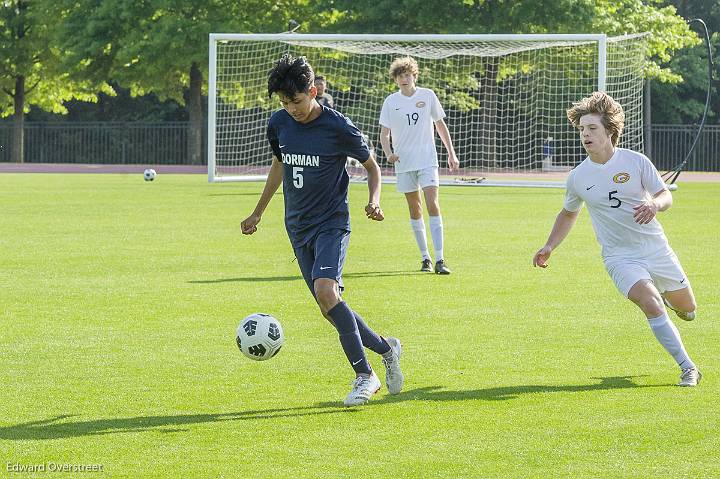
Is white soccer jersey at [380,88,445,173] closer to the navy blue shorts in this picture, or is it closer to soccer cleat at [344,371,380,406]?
the navy blue shorts

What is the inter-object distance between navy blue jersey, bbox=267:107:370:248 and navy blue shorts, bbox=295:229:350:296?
0.12 ft

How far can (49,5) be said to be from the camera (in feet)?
156

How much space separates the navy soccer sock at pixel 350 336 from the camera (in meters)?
6.62

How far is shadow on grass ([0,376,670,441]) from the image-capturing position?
5.85 meters

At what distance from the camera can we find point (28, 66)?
50219mm

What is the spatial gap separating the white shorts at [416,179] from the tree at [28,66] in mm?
36445

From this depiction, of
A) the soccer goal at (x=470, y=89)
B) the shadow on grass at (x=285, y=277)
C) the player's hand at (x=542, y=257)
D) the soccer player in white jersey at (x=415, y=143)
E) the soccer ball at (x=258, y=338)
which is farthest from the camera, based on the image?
the soccer goal at (x=470, y=89)

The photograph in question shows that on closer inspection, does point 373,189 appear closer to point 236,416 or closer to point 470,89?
point 236,416

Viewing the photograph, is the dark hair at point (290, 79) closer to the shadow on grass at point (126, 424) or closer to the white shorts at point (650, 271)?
the shadow on grass at point (126, 424)

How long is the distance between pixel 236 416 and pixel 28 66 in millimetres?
46398

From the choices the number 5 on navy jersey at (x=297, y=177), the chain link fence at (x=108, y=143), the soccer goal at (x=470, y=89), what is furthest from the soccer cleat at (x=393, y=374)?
the chain link fence at (x=108, y=143)

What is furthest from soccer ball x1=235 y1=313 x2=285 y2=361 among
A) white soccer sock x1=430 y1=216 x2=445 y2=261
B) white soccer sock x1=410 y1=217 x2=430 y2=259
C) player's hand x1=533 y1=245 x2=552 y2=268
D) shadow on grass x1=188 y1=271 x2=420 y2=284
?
white soccer sock x1=410 y1=217 x2=430 y2=259

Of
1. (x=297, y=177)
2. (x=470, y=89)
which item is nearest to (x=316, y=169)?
(x=297, y=177)

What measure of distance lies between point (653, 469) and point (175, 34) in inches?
1592
